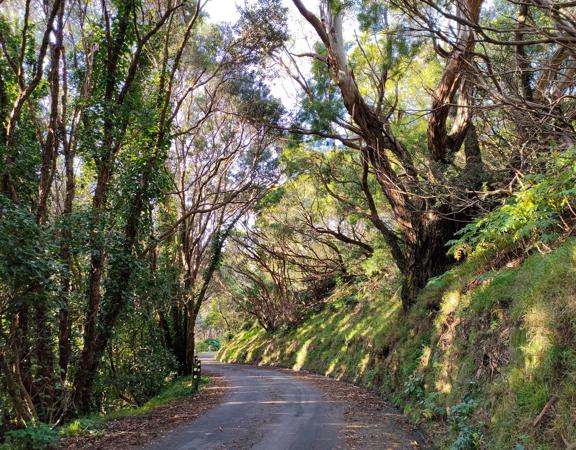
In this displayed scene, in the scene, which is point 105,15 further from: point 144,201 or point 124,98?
point 144,201

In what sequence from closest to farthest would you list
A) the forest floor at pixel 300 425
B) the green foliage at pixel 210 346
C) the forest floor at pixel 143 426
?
the forest floor at pixel 300 425, the forest floor at pixel 143 426, the green foliage at pixel 210 346

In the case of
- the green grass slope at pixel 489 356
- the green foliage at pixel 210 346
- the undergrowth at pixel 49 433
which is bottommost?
the green foliage at pixel 210 346

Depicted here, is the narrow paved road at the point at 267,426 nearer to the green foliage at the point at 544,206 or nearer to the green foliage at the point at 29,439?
the green foliage at the point at 29,439

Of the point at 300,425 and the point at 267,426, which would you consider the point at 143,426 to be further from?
the point at 300,425

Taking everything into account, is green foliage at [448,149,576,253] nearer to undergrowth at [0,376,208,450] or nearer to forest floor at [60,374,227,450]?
forest floor at [60,374,227,450]

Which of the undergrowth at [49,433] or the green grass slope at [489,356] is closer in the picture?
the green grass slope at [489,356]

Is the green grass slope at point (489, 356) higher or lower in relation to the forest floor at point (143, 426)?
higher

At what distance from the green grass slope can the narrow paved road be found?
1.70 metres

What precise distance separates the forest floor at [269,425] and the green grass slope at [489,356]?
2.40 ft

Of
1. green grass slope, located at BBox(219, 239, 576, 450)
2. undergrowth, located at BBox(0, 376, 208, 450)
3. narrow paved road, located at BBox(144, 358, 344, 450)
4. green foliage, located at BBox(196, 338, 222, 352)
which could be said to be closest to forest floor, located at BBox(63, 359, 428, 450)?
narrow paved road, located at BBox(144, 358, 344, 450)

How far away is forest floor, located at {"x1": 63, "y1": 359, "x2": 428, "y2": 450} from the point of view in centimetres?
722

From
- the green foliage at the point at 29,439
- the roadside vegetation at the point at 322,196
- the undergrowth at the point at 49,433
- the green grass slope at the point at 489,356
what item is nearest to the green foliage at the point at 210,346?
the roadside vegetation at the point at 322,196

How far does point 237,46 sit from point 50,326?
10.9m

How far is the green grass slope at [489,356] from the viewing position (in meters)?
4.61
